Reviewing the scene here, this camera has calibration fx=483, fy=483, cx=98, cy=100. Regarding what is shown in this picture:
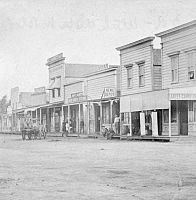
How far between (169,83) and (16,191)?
21.0 m

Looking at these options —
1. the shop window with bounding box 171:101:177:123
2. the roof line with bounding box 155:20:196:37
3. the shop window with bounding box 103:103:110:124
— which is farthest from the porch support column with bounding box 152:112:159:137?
the shop window with bounding box 103:103:110:124

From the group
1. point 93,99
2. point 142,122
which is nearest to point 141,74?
point 142,122

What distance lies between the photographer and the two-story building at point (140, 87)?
27.5 m

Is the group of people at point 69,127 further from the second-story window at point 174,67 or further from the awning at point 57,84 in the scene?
the second-story window at point 174,67

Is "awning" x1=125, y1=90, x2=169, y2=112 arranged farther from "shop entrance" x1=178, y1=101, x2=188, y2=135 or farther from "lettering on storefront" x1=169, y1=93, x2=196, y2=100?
"shop entrance" x1=178, y1=101, x2=188, y2=135

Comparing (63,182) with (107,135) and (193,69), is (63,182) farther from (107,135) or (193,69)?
(107,135)

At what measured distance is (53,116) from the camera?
50094 millimetres

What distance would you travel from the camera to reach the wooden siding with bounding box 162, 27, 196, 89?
26.4 metres

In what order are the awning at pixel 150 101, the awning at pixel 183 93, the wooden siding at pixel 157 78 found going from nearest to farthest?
the awning at pixel 183 93, the awning at pixel 150 101, the wooden siding at pixel 157 78

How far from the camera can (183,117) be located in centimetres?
2714

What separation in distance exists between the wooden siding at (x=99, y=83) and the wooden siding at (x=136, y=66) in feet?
9.78

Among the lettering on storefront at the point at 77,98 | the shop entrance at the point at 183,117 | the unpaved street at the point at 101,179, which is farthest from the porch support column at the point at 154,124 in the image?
the lettering on storefront at the point at 77,98

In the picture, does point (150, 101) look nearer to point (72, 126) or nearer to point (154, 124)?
point (154, 124)

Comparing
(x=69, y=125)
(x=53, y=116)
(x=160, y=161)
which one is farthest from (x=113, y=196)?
(x=53, y=116)
